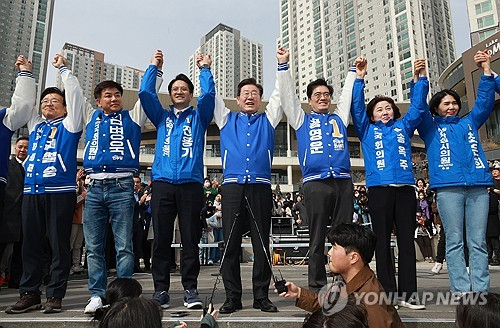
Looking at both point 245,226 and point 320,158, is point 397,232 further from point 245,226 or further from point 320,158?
point 245,226

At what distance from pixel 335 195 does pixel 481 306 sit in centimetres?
216

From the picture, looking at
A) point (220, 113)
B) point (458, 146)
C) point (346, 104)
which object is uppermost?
point (346, 104)

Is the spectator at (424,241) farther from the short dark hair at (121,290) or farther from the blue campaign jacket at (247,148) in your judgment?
the short dark hair at (121,290)

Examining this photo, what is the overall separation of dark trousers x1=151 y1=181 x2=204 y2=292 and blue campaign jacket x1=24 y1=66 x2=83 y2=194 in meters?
0.88

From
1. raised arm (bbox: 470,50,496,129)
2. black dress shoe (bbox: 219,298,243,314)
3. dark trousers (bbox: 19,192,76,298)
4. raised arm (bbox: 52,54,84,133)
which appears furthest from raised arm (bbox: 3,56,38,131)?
raised arm (bbox: 470,50,496,129)

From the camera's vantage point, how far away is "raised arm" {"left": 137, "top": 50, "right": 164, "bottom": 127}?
3.96 meters

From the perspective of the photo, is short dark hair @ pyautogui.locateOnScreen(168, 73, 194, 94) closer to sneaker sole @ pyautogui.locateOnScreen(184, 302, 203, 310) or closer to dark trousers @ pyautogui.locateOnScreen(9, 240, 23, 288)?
sneaker sole @ pyautogui.locateOnScreen(184, 302, 203, 310)

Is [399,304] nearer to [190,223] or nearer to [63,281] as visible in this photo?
[190,223]

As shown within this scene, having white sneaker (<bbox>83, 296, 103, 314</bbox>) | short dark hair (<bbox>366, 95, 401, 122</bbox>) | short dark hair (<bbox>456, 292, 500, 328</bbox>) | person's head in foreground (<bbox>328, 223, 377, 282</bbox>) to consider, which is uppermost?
short dark hair (<bbox>366, 95, 401, 122</bbox>)

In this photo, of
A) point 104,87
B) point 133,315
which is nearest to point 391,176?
point 133,315

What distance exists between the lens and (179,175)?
146 inches

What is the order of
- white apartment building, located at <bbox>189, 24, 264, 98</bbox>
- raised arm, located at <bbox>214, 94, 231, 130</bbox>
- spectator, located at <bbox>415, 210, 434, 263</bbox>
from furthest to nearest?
white apartment building, located at <bbox>189, 24, 264, 98</bbox>
spectator, located at <bbox>415, 210, 434, 263</bbox>
raised arm, located at <bbox>214, 94, 231, 130</bbox>


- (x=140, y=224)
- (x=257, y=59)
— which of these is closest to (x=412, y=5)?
(x=257, y=59)

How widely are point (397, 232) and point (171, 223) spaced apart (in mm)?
2228
